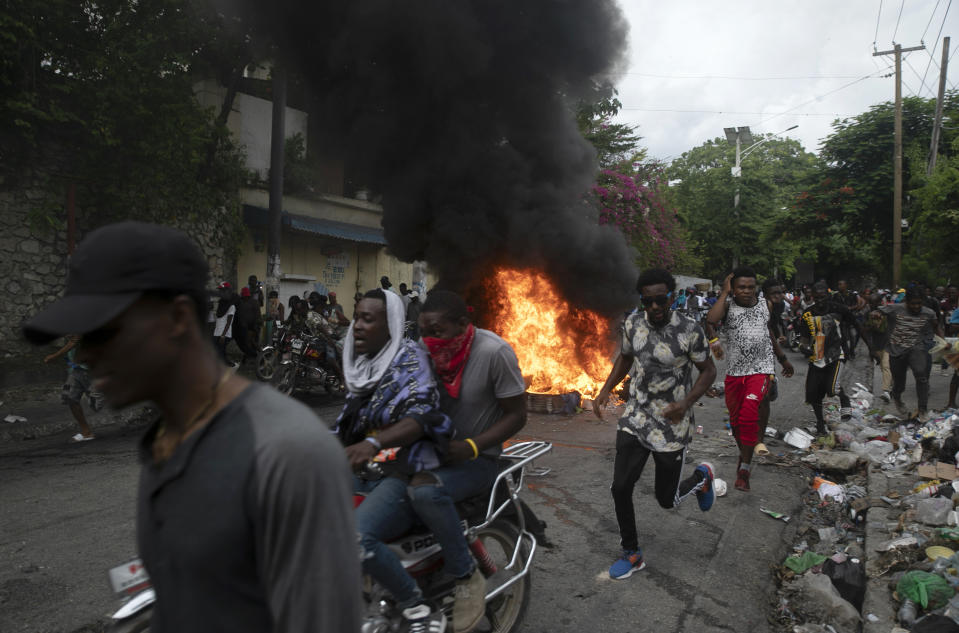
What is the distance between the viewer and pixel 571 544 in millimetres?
4293

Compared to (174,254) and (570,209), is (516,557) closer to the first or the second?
(174,254)

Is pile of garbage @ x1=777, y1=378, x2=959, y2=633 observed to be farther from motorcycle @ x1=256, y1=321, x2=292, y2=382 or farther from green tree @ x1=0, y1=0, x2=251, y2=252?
green tree @ x1=0, y1=0, x2=251, y2=252

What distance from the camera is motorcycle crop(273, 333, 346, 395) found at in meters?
9.71

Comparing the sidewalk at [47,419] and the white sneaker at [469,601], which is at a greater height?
the white sneaker at [469,601]

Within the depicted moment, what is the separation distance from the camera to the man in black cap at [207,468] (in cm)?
101

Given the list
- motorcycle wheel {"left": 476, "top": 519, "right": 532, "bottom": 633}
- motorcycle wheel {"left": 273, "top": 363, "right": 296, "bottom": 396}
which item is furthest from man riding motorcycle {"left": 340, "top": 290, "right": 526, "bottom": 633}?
motorcycle wheel {"left": 273, "top": 363, "right": 296, "bottom": 396}

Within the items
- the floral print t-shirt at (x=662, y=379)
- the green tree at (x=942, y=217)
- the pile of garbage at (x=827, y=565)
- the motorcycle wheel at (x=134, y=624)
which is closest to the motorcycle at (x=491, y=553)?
the motorcycle wheel at (x=134, y=624)

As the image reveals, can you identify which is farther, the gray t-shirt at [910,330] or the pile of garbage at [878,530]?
the gray t-shirt at [910,330]

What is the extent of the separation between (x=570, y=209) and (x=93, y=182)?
837cm

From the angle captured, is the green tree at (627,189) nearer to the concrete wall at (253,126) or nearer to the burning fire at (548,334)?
the burning fire at (548,334)

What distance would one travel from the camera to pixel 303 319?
33.9 feet

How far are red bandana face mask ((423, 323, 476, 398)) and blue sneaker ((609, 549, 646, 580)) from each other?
170cm

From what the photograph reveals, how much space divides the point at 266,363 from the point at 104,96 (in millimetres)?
4914

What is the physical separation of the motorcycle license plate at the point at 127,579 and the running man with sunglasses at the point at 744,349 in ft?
15.9
